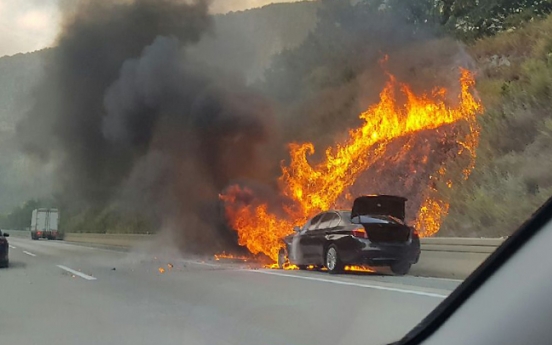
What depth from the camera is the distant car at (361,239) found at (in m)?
11.0

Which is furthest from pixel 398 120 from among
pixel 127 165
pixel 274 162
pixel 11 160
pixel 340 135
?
pixel 11 160

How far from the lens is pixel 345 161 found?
71.5 ft

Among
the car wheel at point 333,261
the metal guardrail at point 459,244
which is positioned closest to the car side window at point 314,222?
the car wheel at point 333,261

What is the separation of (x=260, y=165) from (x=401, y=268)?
435 inches

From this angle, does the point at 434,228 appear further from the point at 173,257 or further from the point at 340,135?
the point at 340,135

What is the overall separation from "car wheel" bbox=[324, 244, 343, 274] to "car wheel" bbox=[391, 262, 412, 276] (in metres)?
1.09

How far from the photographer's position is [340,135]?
25266 mm

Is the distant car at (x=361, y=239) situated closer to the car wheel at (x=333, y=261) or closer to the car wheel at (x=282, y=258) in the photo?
the car wheel at (x=333, y=261)

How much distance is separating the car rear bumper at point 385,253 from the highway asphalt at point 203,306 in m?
0.36

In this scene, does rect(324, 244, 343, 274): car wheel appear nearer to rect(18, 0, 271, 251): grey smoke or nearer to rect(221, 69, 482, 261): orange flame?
rect(221, 69, 482, 261): orange flame

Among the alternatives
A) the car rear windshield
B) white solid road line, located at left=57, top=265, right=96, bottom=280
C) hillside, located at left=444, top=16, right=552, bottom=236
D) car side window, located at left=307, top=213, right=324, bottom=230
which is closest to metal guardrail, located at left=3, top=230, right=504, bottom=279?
hillside, located at left=444, top=16, right=552, bottom=236

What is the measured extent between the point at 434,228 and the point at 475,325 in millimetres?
11724

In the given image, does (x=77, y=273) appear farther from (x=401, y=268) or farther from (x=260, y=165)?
(x=260, y=165)

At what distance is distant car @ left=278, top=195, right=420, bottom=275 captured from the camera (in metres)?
11.0
